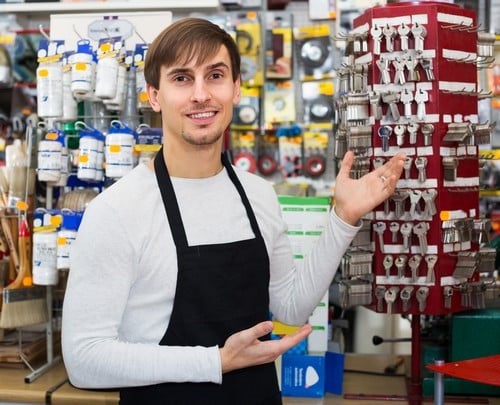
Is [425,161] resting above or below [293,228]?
above

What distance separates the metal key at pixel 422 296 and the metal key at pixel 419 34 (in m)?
0.85

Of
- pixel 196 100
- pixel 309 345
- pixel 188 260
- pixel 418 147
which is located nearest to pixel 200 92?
pixel 196 100

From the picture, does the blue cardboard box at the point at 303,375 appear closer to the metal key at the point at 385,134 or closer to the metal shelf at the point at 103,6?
the metal key at the point at 385,134

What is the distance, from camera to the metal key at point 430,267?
2537 millimetres

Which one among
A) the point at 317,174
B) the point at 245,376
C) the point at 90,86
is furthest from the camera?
the point at 317,174

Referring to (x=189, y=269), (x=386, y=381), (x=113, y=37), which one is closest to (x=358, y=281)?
(x=386, y=381)

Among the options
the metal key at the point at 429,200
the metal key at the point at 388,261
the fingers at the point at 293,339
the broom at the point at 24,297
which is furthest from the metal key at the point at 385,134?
the broom at the point at 24,297

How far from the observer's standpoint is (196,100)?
5.30 feet

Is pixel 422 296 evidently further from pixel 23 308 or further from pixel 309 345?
pixel 23 308

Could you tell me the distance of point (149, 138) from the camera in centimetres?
300

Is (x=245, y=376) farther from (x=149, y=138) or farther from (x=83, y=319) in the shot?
(x=149, y=138)

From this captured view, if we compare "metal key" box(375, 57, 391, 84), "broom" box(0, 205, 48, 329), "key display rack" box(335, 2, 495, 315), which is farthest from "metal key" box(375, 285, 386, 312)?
"broom" box(0, 205, 48, 329)

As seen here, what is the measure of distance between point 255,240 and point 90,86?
156cm

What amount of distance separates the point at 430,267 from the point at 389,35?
84 centimetres
